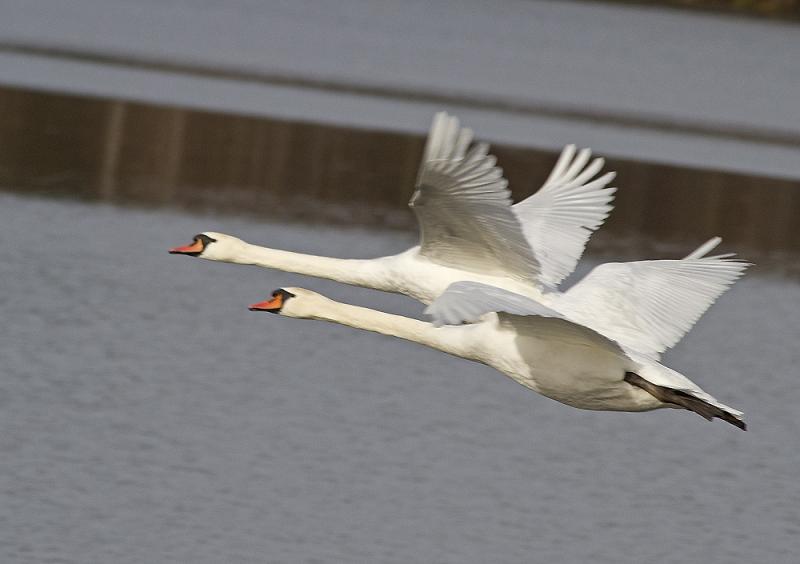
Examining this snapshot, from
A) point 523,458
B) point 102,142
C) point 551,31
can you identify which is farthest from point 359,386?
point 551,31

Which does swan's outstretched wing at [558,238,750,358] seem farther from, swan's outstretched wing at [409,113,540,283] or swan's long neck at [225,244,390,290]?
swan's long neck at [225,244,390,290]

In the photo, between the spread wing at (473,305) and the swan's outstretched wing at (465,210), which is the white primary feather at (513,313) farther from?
the swan's outstretched wing at (465,210)

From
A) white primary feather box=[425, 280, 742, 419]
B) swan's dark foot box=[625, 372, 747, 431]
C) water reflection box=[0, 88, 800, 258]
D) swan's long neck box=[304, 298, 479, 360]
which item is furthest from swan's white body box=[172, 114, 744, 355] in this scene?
water reflection box=[0, 88, 800, 258]

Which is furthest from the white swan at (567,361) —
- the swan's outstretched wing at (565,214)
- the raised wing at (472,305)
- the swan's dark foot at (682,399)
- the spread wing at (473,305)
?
the swan's outstretched wing at (565,214)

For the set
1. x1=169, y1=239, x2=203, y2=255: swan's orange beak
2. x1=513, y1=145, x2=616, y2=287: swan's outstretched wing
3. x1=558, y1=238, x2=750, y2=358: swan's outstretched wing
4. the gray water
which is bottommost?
the gray water

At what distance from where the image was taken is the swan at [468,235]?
22.6 ft

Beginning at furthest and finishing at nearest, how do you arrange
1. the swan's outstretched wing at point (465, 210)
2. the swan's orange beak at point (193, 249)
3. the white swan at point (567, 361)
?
the swan's orange beak at point (193, 249) → the white swan at point (567, 361) → the swan's outstretched wing at point (465, 210)

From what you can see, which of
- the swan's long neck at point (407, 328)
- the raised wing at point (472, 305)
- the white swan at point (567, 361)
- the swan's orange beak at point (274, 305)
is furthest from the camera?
the swan's orange beak at point (274, 305)

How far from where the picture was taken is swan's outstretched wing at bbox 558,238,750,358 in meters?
7.92

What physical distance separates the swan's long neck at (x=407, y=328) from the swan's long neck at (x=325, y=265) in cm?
42

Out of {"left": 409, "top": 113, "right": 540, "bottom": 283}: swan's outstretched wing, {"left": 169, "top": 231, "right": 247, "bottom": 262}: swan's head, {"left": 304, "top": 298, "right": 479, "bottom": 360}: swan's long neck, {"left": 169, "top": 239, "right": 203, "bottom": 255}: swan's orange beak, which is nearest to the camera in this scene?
{"left": 409, "top": 113, "right": 540, "bottom": 283}: swan's outstretched wing

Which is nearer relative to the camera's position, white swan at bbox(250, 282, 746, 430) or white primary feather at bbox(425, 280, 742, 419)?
white primary feather at bbox(425, 280, 742, 419)

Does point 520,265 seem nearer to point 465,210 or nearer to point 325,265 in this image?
point 465,210

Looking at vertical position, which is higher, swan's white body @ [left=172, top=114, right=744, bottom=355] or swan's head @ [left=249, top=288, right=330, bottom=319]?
swan's white body @ [left=172, top=114, right=744, bottom=355]
